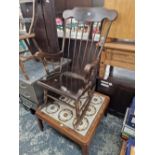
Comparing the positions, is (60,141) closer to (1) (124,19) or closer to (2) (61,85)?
(2) (61,85)

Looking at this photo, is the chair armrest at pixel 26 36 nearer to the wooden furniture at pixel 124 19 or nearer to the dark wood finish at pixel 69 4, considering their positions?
the dark wood finish at pixel 69 4

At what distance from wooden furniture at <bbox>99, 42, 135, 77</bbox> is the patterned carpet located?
2.22 ft

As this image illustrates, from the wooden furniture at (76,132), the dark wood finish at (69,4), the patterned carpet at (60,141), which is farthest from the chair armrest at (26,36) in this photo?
the patterned carpet at (60,141)

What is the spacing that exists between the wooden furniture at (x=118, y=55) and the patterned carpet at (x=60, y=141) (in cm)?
68

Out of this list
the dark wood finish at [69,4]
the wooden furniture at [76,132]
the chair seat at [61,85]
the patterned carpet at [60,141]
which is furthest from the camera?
the dark wood finish at [69,4]

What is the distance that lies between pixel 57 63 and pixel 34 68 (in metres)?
0.27

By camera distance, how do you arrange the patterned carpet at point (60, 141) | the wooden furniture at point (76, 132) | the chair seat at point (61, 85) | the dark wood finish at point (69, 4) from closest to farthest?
the wooden furniture at point (76, 132)
the chair seat at point (61, 85)
the patterned carpet at point (60, 141)
the dark wood finish at point (69, 4)

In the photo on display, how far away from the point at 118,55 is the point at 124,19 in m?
0.30

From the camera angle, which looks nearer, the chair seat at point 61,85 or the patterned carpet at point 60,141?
the chair seat at point 61,85

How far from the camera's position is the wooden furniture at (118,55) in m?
1.02

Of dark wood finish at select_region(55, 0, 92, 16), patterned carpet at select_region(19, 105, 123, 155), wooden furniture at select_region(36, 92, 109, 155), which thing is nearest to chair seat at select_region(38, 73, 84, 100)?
wooden furniture at select_region(36, 92, 109, 155)

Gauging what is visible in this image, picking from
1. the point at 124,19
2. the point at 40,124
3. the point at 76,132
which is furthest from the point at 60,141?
the point at 124,19
